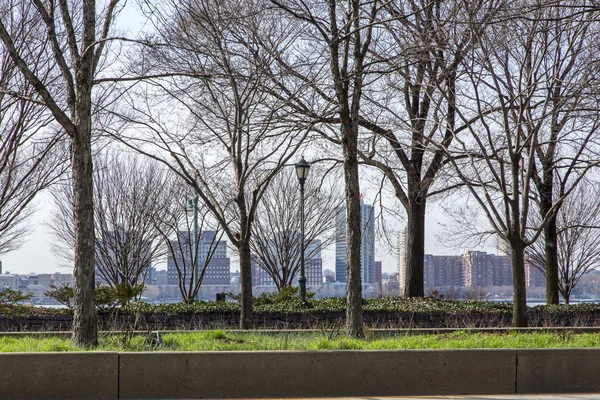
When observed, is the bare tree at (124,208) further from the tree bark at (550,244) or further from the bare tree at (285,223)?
the tree bark at (550,244)

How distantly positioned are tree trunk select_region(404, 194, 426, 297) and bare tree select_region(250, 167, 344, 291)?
8.14 meters

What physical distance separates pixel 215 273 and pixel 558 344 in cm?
3243

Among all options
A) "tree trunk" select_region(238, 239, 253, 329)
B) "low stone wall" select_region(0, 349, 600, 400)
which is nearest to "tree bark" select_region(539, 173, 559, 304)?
"tree trunk" select_region(238, 239, 253, 329)

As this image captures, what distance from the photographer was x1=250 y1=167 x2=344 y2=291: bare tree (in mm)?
28547

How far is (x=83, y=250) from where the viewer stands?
9477mm

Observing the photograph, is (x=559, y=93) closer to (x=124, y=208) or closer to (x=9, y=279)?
(x=124, y=208)

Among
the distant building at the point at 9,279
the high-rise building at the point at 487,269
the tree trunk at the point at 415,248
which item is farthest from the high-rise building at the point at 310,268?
the distant building at the point at 9,279

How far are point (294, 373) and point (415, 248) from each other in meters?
13.3

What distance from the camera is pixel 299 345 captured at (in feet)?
29.8

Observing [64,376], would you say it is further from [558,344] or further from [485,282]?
[485,282]

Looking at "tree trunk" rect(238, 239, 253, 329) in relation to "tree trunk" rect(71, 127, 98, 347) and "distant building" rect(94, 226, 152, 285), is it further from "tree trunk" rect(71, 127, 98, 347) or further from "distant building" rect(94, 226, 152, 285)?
"distant building" rect(94, 226, 152, 285)

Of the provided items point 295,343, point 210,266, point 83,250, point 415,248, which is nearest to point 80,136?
point 83,250

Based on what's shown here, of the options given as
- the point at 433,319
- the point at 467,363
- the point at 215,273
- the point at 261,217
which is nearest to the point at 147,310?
the point at 433,319

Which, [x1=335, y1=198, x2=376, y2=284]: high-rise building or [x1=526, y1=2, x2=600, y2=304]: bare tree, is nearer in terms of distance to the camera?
[x1=526, y1=2, x2=600, y2=304]: bare tree
